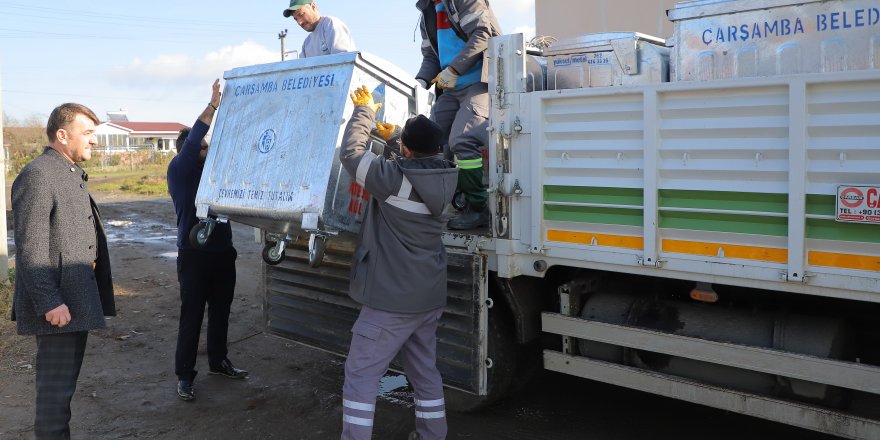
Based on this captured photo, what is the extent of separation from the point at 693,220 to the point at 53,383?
2848mm

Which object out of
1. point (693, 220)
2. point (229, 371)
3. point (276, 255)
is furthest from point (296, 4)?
point (693, 220)

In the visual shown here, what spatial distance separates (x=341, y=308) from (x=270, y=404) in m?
0.78

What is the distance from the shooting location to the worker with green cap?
4.55 m

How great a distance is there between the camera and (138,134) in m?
63.3

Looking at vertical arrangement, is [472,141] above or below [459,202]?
above

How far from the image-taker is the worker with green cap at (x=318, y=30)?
14.9 feet

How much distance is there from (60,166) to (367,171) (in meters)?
1.37

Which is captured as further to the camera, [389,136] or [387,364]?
[389,136]

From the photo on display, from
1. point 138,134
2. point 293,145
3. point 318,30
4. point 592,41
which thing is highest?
point 138,134

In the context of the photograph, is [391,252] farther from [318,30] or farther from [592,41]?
[318,30]

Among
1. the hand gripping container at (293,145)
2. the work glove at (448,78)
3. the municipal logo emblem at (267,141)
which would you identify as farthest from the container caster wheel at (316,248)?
the work glove at (448,78)

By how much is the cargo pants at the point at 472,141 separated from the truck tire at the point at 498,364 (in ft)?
2.15

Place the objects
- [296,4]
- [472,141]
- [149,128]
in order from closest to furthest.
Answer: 1. [472,141]
2. [296,4]
3. [149,128]

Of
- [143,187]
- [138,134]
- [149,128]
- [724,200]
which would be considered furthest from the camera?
[149,128]
